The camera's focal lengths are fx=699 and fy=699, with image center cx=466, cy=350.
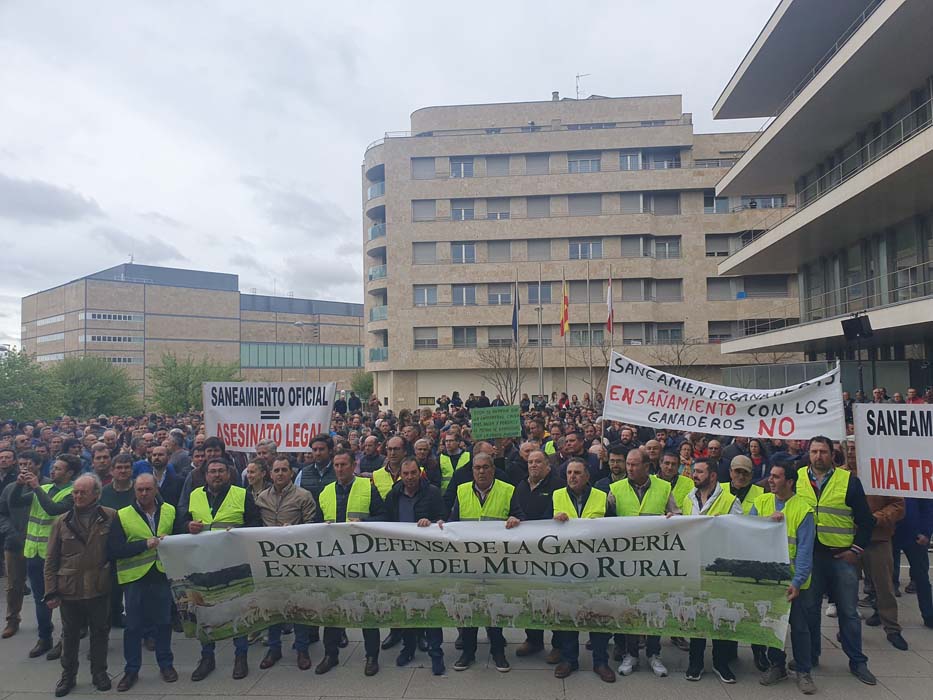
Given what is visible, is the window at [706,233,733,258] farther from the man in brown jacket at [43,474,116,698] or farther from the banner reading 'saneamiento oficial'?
the man in brown jacket at [43,474,116,698]

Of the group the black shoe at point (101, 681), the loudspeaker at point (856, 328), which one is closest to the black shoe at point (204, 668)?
the black shoe at point (101, 681)

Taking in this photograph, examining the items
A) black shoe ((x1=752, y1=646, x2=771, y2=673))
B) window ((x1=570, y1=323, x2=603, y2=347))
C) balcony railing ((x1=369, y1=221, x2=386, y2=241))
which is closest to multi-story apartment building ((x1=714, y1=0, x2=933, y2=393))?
black shoe ((x1=752, y1=646, x2=771, y2=673))

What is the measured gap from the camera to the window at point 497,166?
4612 cm

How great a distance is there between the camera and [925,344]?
70.1ft

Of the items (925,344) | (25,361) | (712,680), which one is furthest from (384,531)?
(25,361)

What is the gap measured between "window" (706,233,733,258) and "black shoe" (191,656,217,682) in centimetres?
4369

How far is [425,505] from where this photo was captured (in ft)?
21.7

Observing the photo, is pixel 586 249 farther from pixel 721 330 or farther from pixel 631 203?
pixel 721 330

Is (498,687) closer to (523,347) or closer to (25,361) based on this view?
(25,361)

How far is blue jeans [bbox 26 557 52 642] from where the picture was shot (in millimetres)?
6898

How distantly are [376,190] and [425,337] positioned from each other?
10.9 meters


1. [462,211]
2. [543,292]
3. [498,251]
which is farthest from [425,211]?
[543,292]

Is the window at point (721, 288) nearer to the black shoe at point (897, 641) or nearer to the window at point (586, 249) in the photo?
the window at point (586, 249)

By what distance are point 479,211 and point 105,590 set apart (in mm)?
41569
